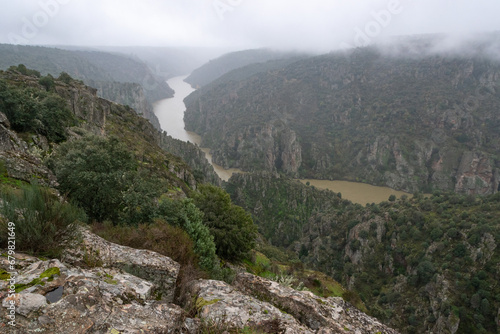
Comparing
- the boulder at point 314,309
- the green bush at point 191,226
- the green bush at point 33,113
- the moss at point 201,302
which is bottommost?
the green bush at point 191,226

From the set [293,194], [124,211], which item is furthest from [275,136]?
[124,211]

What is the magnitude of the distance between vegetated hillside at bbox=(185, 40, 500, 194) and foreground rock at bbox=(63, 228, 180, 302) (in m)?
121

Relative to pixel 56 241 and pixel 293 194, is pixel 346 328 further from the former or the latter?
pixel 293 194

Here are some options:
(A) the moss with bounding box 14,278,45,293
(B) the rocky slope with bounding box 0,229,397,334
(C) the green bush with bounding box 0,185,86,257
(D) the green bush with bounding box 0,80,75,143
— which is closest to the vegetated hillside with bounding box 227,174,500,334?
(B) the rocky slope with bounding box 0,229,397,334

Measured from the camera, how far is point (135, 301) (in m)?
5.25

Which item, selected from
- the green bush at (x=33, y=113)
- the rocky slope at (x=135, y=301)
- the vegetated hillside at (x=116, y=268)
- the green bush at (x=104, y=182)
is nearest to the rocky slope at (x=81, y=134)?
the vegetated hillside at (x=116, y=268)

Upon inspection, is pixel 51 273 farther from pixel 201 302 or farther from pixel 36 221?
pixel 201 302

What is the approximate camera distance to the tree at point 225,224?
16.8 metres

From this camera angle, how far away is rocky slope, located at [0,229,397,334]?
4.06 m

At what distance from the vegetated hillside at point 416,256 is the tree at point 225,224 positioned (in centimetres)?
2088

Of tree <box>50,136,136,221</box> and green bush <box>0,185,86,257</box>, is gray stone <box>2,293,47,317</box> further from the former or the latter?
tree <box>50,136,136,221</box>

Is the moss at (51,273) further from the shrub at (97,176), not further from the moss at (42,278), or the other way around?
the shrub at (97,176)

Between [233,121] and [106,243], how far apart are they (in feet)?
543

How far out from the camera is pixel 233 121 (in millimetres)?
170250
